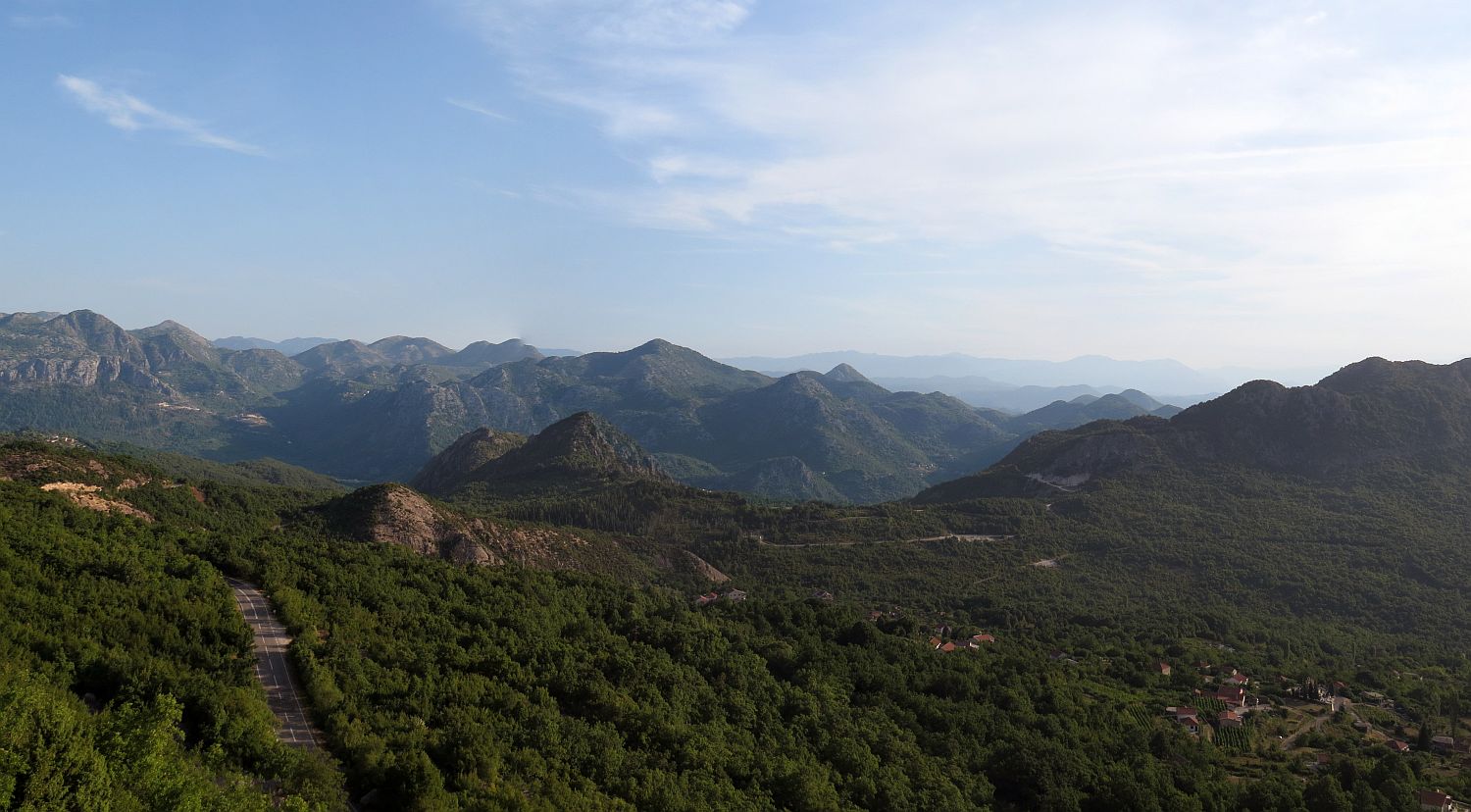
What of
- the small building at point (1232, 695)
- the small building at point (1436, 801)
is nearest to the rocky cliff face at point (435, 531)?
the small building at point (1232, 695)

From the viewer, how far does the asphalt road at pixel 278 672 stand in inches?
983

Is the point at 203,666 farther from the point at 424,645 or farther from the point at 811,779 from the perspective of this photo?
the point at 811,779

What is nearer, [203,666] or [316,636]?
Result: [203,666]

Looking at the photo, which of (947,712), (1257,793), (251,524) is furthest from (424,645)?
(251,524)

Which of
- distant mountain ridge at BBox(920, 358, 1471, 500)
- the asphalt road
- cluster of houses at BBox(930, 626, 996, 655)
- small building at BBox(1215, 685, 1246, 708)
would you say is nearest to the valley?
the asphalt road

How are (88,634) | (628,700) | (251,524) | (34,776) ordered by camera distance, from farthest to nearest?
(251,524) → (628,700) → (88,634) → (34,776)

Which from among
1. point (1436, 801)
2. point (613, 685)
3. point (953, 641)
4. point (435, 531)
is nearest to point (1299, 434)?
point (953, 641)

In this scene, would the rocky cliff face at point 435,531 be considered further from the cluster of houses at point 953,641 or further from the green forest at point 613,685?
the cluster of houses at point 953,641

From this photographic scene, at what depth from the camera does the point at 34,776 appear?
52.5 ft

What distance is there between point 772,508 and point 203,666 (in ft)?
387

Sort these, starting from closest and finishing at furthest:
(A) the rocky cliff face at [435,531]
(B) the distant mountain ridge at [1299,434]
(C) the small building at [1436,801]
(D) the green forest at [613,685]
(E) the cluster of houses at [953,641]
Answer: (D) the green forest at [613,685], (C) the small building at [1436,801], (E) the cluster of houses at [953,641], (A) the rocky cliff face at [435,531], (B) the distant mountain ridge at [1299,434]

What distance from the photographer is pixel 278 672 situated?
2812cm

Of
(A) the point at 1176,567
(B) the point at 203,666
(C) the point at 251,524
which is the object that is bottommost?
(A) the point at 1176,567

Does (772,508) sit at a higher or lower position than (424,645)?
lower
